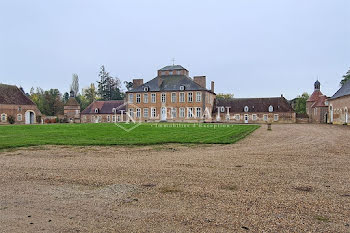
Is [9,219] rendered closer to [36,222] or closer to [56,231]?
[36,222]

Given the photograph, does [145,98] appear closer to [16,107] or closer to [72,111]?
[72,111]

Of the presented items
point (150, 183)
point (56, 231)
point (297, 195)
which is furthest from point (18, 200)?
point (297, 195)

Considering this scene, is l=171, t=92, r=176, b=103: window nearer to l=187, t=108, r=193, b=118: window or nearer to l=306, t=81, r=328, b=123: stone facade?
l=187, t=108, r=193, b=118: window

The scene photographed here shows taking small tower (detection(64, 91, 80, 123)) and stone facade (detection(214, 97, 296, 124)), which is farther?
small tower (detection(64, 91, 80, 123))

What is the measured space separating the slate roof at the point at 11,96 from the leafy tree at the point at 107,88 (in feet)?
102

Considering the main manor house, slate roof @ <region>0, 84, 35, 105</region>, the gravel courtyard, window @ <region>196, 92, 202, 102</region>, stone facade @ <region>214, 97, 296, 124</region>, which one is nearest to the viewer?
the gravel courtyard

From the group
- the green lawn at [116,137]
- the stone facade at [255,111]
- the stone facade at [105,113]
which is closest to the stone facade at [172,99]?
the stone facade at [255,111]

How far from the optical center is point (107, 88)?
74.6 meters

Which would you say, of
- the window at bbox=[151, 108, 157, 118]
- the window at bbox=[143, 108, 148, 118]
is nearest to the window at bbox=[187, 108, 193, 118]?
the window at bbox=[151, 108, 157, 118]

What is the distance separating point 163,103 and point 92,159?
117ft

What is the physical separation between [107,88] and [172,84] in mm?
35722

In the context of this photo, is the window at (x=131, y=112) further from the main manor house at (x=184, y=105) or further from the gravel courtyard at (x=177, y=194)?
the gravel courtyard at (x=177, y=194)

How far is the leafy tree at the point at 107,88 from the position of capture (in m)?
74.0

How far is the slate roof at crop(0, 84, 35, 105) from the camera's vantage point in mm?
40031
